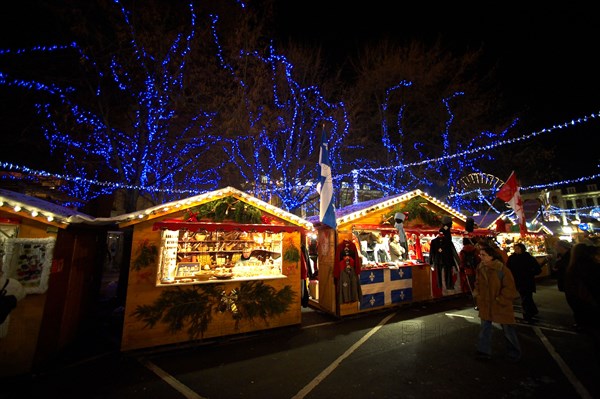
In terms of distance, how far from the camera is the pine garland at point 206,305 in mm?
5410

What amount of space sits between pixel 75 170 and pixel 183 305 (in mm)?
9970

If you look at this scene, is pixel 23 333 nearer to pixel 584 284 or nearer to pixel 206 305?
pixel 206 305

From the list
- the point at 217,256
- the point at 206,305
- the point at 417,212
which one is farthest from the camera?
the point at 417,212

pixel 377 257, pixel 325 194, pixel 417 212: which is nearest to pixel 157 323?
pixel 325 194

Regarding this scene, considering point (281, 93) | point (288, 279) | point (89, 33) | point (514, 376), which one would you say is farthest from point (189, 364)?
point (281, 93)

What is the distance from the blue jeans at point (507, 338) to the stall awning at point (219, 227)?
455cm

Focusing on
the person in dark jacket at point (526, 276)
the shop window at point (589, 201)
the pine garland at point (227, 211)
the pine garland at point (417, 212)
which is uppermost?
the shop window at point (589, 201)

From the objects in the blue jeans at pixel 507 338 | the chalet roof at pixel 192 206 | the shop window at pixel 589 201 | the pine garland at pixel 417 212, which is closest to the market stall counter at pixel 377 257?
the pine garland at pixel 417 212

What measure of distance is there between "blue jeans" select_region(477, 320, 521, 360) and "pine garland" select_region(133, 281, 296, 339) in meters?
4.19

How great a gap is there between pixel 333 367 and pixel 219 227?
379 cm

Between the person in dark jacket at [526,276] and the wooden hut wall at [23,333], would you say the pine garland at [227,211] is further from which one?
the person in dark jacket at [526,276]

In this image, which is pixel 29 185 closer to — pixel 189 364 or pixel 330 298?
pixel 189 364

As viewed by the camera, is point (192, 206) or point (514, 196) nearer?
point (192, 206)

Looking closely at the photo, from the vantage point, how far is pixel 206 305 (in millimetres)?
5773
